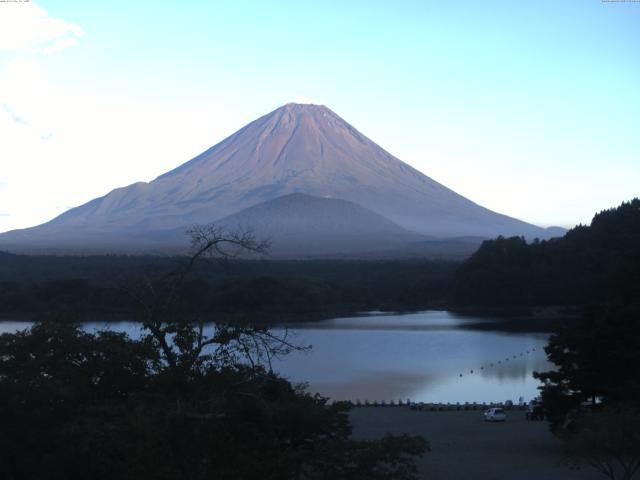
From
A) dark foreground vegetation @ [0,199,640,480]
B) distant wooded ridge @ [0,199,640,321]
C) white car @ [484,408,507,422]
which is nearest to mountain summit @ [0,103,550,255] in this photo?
distant wooded ridge @ [0,199,640,321]

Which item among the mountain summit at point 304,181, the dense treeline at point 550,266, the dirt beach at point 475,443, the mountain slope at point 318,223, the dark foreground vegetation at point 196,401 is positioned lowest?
the dirt beach at point 475,443

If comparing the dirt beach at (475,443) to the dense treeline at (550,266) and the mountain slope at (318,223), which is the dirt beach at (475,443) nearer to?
the dense treeline at (550,266)

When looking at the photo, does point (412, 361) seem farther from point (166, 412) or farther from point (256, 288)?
point (166, 412)

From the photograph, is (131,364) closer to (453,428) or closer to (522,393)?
(453,428)

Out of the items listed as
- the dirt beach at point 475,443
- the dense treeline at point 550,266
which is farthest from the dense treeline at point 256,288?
the dirt beach at point 475,443

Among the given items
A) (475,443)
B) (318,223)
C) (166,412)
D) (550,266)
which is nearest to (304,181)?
(318,223)

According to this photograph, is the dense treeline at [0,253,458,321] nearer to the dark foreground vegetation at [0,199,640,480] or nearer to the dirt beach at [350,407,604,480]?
the dirt beach at [350,407,604,480]
